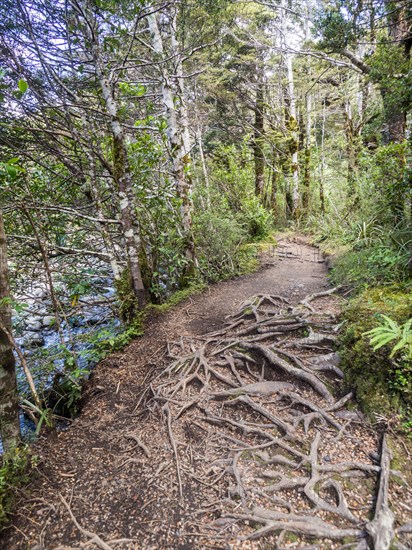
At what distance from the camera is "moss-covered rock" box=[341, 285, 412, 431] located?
2.62 m

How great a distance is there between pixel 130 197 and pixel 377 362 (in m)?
4.68

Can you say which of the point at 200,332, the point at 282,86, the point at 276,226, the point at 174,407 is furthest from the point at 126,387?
the point at 282,86

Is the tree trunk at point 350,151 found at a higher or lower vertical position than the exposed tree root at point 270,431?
higher

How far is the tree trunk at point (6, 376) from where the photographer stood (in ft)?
8.65

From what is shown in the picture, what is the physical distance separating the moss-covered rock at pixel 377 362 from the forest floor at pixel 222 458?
0.22 meters

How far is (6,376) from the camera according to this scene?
8.75ft

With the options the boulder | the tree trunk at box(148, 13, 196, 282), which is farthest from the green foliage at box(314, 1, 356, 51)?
the boulder

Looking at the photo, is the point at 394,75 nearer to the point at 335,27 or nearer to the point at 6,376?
the point at 335,27

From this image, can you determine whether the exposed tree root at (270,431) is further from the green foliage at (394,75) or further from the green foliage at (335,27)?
the green foliage at (335,27)

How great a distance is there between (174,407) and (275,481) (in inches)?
56.6

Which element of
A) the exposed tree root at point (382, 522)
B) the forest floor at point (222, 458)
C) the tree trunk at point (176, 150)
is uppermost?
the tree trunk at point (176, 150)

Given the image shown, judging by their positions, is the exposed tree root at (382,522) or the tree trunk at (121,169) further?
the tree trunk at (121,169)

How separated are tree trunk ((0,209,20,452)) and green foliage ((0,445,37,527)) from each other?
115 millimetres

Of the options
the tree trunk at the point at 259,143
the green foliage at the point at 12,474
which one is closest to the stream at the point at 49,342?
the green foliage at the point at 12,474
